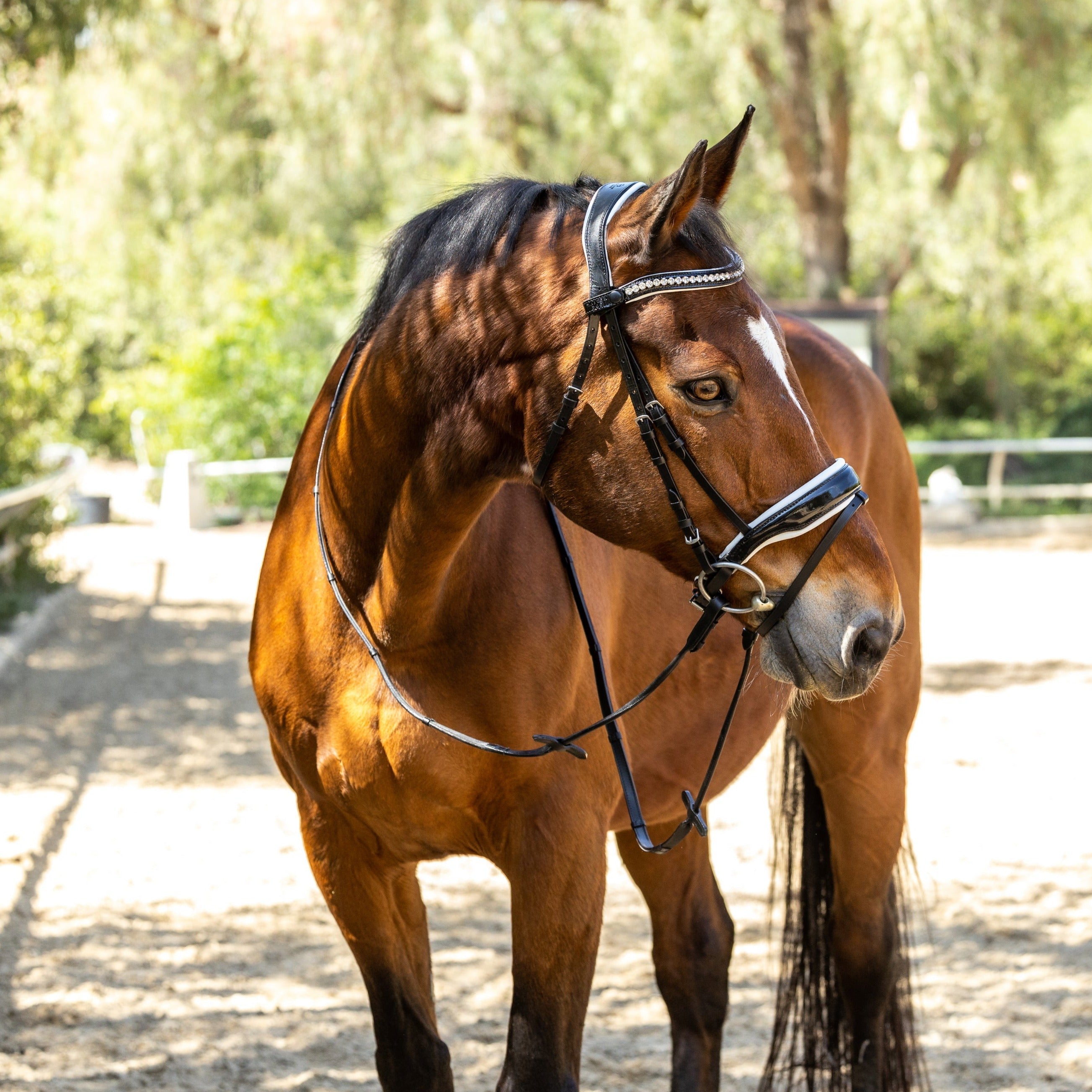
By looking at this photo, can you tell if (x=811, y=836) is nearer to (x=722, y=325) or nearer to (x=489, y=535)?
(x=489, y=535)

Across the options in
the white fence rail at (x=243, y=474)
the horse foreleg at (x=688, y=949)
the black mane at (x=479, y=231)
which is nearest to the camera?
the black mane at (x=479, y=231)

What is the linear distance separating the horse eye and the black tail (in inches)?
66.9

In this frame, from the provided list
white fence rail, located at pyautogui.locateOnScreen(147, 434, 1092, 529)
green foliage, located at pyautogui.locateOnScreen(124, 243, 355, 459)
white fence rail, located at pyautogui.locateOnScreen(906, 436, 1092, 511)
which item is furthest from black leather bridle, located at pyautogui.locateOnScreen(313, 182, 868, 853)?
green foliage, located at pyautogui.locateOnScreen(124, 243, 355, 459)

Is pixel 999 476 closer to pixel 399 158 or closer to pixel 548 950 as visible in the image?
pixel 399 158

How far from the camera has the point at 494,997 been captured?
3752 millimetres

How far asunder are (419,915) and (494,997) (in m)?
1.43

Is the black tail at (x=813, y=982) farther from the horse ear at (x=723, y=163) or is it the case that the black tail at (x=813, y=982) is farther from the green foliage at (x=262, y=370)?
the green foliage at (x=262, y=370)

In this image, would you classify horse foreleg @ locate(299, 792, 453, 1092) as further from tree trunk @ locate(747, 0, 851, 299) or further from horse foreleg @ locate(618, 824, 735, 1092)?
tree trunk @ locate(747, 0, 851, 299)

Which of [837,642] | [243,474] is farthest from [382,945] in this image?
[243,474]

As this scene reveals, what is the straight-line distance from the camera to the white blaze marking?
1802mm

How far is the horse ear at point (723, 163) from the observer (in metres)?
1.76

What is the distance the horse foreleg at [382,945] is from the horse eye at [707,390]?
1.07 meters

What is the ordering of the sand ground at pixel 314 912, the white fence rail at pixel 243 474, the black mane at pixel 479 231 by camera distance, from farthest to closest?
the white fence rail at pixel 243 474 → the sand ground at pixel 314 912 → the black mane at pixel 479 231

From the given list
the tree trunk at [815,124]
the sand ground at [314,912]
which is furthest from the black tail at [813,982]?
the tree trunk at [815,124]
